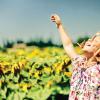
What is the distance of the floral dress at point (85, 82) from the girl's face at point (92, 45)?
0.13m

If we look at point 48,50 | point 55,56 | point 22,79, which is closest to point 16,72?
point 22,79

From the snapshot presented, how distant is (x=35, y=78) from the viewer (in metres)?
6.21

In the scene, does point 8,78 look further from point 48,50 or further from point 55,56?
point 48,50

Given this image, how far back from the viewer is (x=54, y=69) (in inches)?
241

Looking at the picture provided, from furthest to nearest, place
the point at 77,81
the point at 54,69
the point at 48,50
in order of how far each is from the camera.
Result: the point at 48,50, the point at 54,69, the point at 77,81

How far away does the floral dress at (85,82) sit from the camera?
450cm

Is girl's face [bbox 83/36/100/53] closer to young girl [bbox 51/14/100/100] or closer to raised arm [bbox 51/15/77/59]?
young girl [bbox 51/14/100/100]

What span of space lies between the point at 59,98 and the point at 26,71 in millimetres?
487

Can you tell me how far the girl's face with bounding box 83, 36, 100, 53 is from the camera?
448 centimetres

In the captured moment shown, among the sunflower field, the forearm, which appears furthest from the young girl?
the sunflower field

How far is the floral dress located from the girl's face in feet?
0.43

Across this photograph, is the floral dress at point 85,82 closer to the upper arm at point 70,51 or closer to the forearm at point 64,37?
the upper arm at point 70,51

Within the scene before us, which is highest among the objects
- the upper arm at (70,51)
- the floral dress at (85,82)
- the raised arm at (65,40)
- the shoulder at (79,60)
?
the raised arm at (65,40)

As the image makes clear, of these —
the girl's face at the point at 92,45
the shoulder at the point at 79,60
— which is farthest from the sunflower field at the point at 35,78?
the girl's face at the point at 92,45
